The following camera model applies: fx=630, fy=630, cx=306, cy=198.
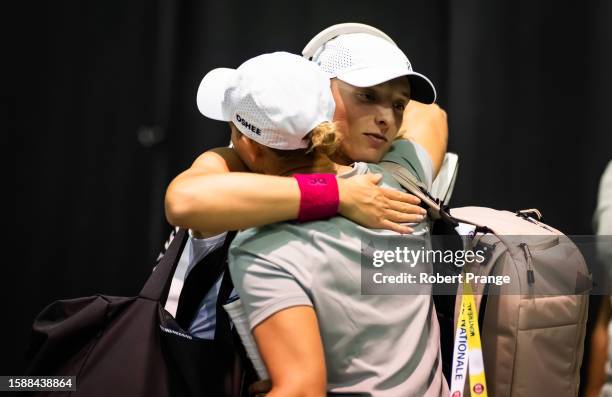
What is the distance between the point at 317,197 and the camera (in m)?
1.19

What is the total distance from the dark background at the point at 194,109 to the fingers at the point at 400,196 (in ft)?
3.24

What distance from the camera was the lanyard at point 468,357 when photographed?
135 cm

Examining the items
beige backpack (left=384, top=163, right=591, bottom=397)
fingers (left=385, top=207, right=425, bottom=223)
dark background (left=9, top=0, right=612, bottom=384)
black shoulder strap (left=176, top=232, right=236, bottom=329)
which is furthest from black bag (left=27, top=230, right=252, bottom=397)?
dark background (left=9, top=0, right=612, bottom=384)

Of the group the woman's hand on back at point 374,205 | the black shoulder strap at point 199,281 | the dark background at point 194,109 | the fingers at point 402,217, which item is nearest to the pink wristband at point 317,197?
the woman's hand on back at point 374,205

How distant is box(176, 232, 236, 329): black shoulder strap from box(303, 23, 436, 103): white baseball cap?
461 millimetres

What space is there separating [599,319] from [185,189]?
1.02 m

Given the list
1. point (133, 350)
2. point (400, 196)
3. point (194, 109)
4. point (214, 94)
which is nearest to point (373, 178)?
point (400, 196)

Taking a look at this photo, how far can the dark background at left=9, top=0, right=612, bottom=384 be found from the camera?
2072 millimetres

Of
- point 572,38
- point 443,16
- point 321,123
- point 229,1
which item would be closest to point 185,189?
point 321,123

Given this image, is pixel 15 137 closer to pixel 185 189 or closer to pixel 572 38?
pixel 185 189

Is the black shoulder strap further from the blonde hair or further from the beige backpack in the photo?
the beige backpack

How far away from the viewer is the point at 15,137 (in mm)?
2010

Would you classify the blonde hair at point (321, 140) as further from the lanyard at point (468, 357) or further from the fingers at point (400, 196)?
the lanyard at point (468, 357)

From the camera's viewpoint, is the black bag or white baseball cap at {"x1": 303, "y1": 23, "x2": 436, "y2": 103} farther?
white baseball cap at {"x1": 303, "y1": 23, "x2": 436, "y2": 103}
